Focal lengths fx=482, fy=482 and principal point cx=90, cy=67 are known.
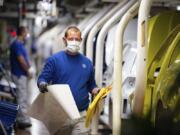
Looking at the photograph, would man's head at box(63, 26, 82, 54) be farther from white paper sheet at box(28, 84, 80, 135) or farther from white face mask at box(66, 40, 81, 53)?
white paper sheet at box(28, 84, 80, 135)

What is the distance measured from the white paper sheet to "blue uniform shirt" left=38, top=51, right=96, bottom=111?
31cm

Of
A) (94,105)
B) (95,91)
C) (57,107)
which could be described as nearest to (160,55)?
(95,91)

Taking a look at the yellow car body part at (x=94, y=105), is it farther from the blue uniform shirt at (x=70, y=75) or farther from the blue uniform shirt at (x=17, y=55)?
the blue uniform shirt at (x=17, y=55)

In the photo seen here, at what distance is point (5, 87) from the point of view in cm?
930

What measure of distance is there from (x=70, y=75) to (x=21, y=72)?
3650mm

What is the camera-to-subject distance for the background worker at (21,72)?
9.52 meters

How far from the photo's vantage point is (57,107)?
5.80 metres

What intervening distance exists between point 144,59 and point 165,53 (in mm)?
784

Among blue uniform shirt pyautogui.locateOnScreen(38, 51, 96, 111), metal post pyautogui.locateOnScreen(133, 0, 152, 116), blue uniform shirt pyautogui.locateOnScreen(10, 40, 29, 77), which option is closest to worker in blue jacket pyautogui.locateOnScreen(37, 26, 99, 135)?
blue uniform shirt pyautogui.locateOnScreen(38, 51, 96, 111)

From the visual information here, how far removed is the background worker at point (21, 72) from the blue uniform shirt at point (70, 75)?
11.1 ft

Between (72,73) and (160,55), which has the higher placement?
(160,55)

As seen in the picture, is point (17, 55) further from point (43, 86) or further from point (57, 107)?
point (57, 107)

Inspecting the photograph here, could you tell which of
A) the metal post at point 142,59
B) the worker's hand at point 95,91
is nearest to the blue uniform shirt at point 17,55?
the worker's hand at point 95,91

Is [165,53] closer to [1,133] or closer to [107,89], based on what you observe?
[107,89]
